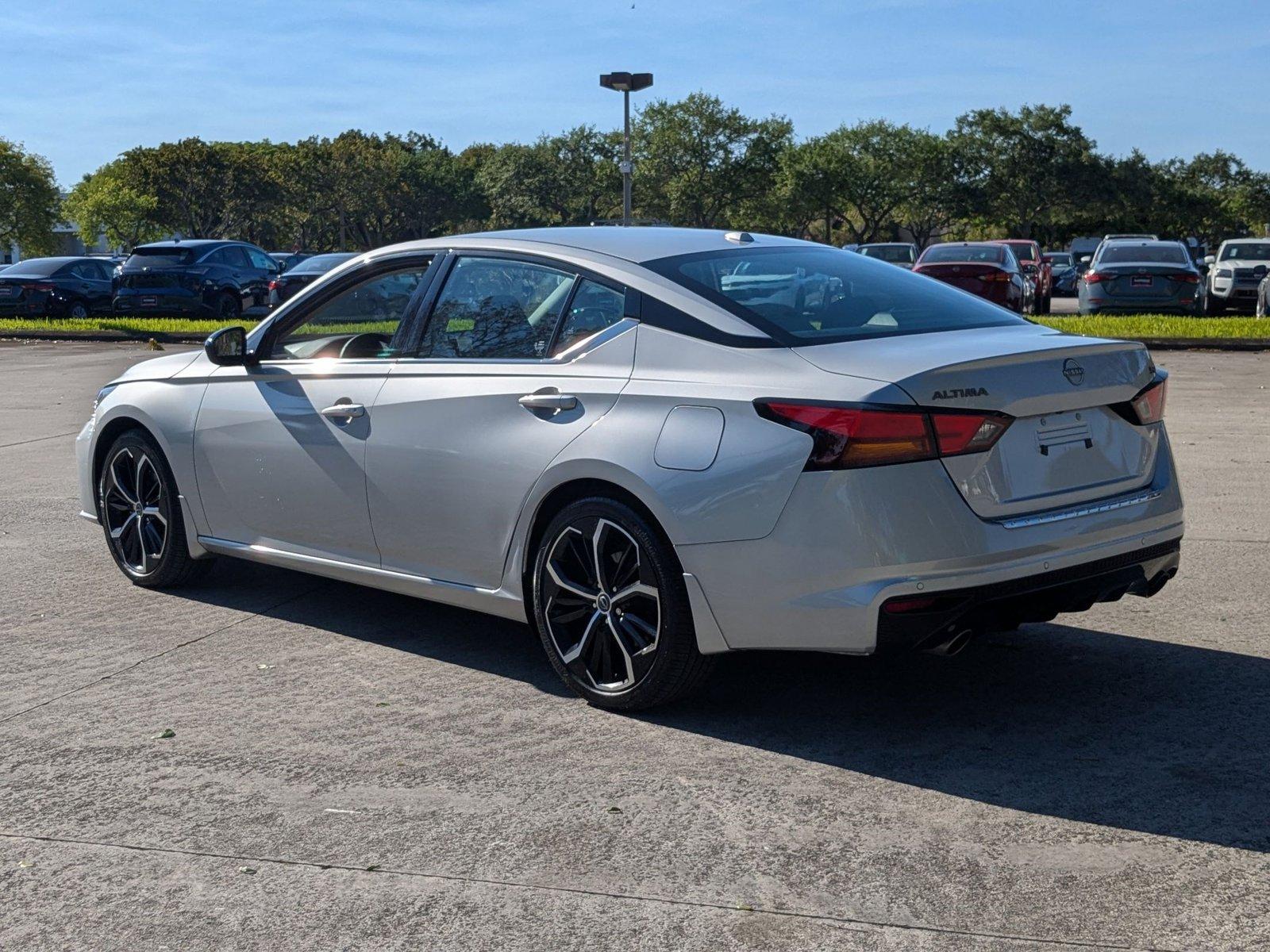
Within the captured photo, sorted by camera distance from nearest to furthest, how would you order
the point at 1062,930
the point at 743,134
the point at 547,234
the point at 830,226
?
the point at 1062,930
the point at 547,234
the point at 743,134
the point at 830,226

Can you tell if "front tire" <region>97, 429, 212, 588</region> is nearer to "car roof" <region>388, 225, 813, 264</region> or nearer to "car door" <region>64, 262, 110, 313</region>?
"car roof" <region>388, 225, 813, 264</region>

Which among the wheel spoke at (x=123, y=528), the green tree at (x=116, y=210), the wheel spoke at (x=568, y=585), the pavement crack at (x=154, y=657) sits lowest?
the pavement crack at (x=154, y=657)

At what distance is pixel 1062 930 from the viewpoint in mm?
3312

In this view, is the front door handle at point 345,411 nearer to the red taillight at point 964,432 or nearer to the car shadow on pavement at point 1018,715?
the car shadow on pavement at point 1018,715

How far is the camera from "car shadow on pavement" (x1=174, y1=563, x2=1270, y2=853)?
4152 millimetres

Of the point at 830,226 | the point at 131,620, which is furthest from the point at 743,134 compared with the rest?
the point at 131,620

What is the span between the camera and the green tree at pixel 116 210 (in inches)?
3683

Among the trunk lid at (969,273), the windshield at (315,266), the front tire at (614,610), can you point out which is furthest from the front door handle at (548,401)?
the windshield at (315,266)

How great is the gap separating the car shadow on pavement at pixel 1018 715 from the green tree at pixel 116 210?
93119 mm

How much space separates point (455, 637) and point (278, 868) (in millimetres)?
2368

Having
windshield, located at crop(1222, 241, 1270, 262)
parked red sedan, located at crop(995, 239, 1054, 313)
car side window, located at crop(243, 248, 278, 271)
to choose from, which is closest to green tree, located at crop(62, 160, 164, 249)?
car side window, located at crop(243, 248, 278, 271)

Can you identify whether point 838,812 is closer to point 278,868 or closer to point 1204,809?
point 1204,809

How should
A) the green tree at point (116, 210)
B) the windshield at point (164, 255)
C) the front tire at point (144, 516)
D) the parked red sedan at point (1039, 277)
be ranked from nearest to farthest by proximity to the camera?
the front tire at point (144, 516), the windshield at point (164, 255), the parked red sedan at point (1039, 277), the green tree at point (116, 210)

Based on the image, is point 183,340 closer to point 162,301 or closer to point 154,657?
point 162,301
